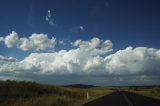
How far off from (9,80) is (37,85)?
5778 millimetres

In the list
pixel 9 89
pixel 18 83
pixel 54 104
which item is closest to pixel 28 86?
pixel 18 83

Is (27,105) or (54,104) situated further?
(54,104)

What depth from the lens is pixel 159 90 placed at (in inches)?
3191

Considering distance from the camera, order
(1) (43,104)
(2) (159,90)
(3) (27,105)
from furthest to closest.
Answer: (2) (159,90) < (1) (43,104) < (3) (27,105)

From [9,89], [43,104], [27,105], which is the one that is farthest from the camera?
[9,89]

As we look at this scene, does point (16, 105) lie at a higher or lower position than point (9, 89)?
lower

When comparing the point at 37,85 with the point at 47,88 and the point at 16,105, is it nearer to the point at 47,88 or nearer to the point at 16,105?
the point at 47,88

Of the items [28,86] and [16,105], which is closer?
[16,105]

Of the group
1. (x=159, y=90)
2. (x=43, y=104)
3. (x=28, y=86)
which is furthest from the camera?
(x=159, y=90)

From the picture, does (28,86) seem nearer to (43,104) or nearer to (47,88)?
(47,88)

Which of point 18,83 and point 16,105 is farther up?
point 18,83

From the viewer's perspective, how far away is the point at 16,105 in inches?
910

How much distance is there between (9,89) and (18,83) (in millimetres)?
7755

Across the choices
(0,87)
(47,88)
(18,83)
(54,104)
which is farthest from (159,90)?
(54,104)
